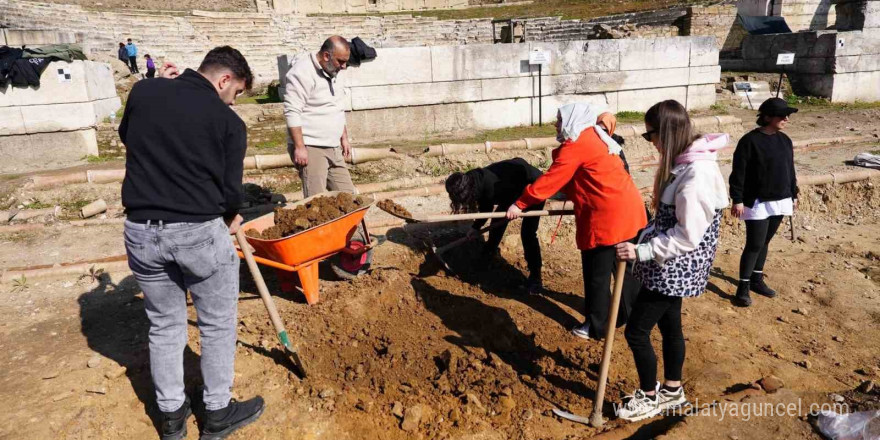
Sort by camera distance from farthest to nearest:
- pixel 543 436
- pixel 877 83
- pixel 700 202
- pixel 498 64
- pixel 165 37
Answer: pixel 165 37 → pixel 877 83 → pixel 498 64 → pixel 543 436 → pixel 700 202

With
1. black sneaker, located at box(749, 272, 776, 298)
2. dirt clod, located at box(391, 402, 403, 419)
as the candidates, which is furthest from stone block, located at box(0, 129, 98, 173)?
black sneaker, located at box(749, 272, 776, 298)

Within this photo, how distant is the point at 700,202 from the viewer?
269 cm

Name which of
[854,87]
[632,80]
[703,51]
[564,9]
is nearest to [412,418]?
[632,80]

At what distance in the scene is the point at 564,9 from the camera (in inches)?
976

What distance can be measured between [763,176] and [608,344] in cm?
244

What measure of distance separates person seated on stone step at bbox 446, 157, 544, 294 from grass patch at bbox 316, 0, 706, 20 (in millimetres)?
19279

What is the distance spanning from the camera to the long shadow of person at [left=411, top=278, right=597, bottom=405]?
3.69 metres

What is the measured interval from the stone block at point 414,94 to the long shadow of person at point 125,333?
5702 mm

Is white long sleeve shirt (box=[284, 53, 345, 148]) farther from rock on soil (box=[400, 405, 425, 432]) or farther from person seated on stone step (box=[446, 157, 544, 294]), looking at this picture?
rock on soil (box=[400, 405, 425, 432])

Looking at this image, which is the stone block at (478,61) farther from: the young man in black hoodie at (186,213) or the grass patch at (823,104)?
the young man in black hoodie at (186,213)

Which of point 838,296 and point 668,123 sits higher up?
point 668,123

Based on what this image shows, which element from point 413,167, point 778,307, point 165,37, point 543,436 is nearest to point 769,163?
point 778,307

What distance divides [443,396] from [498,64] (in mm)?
8376

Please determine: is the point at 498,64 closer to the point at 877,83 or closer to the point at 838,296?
the point at 838,296
